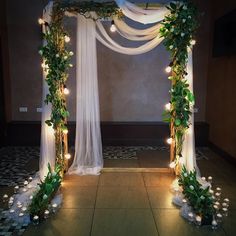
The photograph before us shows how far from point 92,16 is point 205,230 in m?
2.86

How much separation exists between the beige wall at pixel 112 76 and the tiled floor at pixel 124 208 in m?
2.00

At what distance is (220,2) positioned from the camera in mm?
4809

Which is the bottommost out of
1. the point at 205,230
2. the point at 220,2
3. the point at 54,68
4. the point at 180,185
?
the point at 205,230

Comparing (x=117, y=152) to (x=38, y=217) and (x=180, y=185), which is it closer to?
(x=180, y=185)

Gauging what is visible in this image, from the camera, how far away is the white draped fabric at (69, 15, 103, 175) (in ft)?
11.6

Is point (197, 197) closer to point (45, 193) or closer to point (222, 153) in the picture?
point (45, 193)

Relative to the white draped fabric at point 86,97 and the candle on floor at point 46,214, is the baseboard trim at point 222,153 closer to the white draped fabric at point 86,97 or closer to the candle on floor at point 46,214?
the white draped fabric at point 86,97

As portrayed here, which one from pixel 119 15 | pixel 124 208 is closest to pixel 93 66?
pixel 119 15

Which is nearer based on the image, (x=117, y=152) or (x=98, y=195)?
(x=98, y=195)

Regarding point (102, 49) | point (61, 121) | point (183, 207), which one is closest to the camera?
point (183, 207)

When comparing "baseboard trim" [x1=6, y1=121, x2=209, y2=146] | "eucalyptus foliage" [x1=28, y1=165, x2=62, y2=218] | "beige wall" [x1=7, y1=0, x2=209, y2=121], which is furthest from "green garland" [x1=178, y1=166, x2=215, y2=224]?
"beige wall" [x1=7, y1=0, x2=209, y2=121]

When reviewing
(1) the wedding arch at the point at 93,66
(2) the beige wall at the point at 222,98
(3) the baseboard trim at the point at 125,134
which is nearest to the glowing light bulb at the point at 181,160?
(1) the wedding arch at the point at 93,66

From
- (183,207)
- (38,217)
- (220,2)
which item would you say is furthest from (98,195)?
(220,2)

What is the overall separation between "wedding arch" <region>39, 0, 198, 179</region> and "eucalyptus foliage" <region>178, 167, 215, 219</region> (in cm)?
34
